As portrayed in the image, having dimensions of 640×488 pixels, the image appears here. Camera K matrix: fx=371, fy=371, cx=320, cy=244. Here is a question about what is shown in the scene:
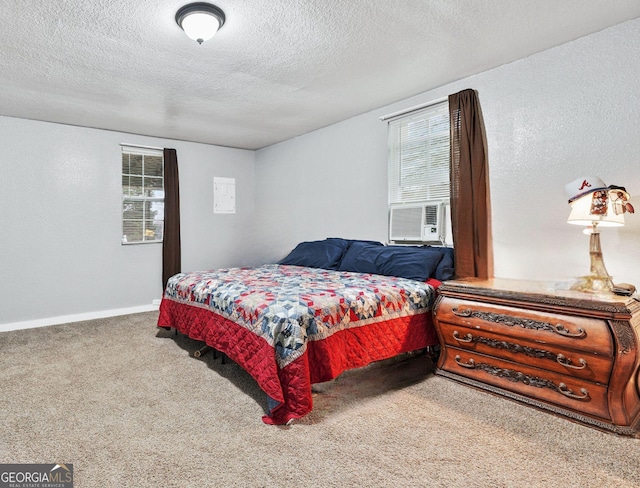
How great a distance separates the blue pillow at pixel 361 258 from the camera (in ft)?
11.6

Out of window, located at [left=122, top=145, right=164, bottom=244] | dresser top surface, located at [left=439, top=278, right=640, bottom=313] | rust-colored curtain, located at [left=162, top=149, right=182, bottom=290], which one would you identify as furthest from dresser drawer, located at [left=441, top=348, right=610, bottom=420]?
window, located at [left=122, top=145, right=164, bottom=244]

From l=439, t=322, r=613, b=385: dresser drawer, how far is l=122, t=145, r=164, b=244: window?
4.12 m

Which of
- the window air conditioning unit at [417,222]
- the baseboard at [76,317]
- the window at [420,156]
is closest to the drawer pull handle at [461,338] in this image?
the window air conditioning unit at [417,222]

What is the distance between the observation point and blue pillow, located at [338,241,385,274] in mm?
3533

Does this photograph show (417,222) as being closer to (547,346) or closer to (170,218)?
(547,346)

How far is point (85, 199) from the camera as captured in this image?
4.59 metres

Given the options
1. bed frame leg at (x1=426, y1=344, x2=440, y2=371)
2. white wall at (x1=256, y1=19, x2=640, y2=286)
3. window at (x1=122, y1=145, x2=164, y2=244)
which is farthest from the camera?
window at (x1=122, y1=145, x2=164, y2=244)

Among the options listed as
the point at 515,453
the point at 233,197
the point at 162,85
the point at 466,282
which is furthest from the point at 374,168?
the point at 515,453

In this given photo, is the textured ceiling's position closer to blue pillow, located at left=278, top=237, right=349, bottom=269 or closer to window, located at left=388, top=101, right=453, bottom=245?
window, located at left=388, top=101, right=453, bottom=245

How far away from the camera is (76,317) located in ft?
14.9

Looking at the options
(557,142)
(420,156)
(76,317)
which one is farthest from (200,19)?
(76,317)

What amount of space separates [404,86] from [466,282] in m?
1.88

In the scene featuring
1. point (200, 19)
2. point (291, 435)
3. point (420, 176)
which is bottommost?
point (291, 435)

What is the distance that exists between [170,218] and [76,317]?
1656mm
